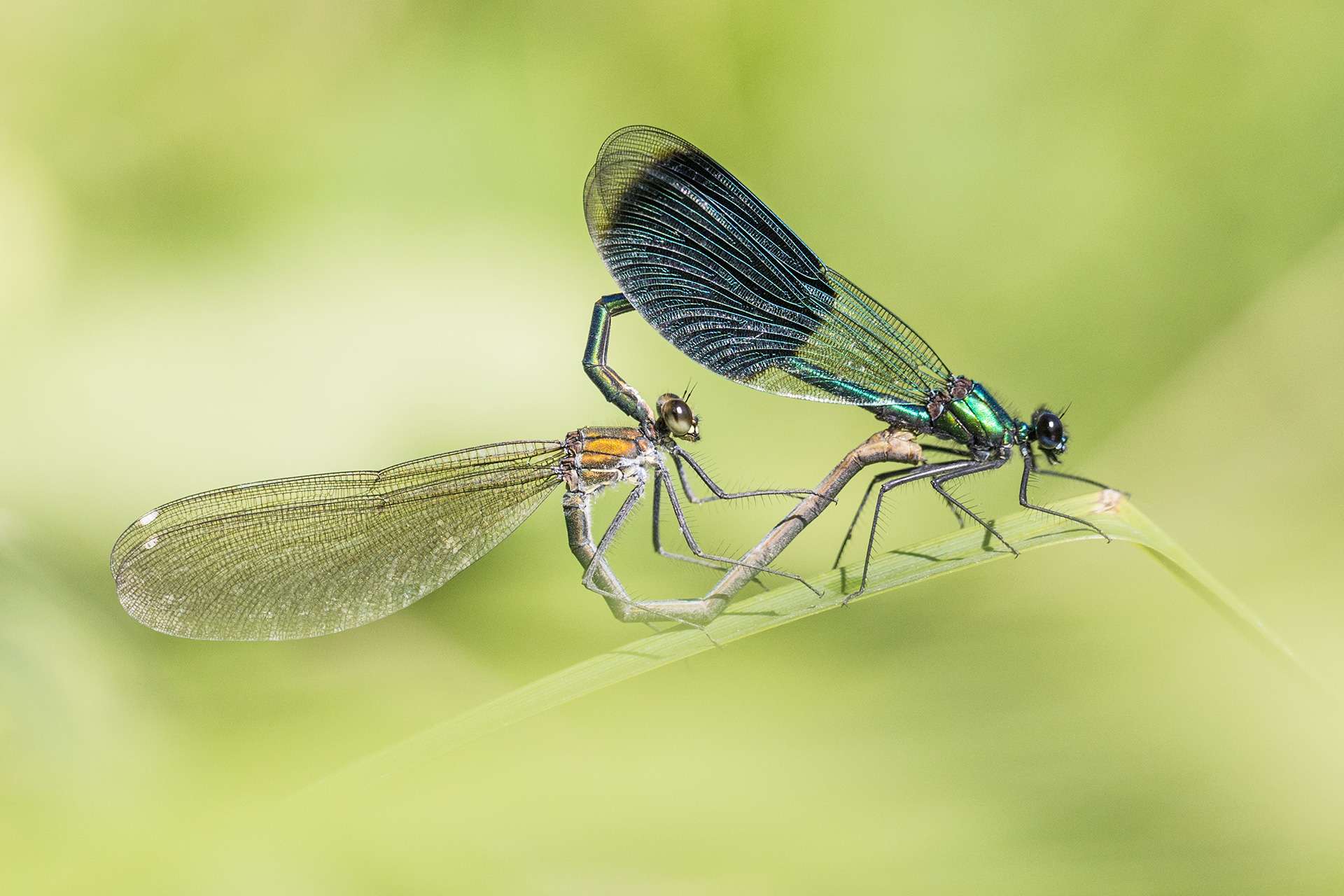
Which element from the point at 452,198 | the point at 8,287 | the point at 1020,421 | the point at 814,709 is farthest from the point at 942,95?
the point at 8,287

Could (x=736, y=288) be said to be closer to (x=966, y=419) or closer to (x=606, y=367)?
(x=606, y=367)

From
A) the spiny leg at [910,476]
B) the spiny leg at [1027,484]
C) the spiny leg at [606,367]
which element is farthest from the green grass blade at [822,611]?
the spiny leg at [606,367]

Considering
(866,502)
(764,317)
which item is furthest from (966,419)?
(764,317)

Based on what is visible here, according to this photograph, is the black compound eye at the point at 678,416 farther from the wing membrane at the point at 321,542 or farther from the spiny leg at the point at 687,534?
the wing membrane at the point at 321,542

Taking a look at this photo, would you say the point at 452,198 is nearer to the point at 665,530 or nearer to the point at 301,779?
the point at 665,530

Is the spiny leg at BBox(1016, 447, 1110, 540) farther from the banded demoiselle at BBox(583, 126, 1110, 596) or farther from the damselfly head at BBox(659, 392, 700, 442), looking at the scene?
the damselfly head at BBox(659, 392, 700, 442)

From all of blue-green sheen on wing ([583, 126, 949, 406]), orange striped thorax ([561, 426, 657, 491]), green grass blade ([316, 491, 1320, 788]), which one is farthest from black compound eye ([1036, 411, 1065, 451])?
orange striped thorax ([561, 426, 657, 491])
